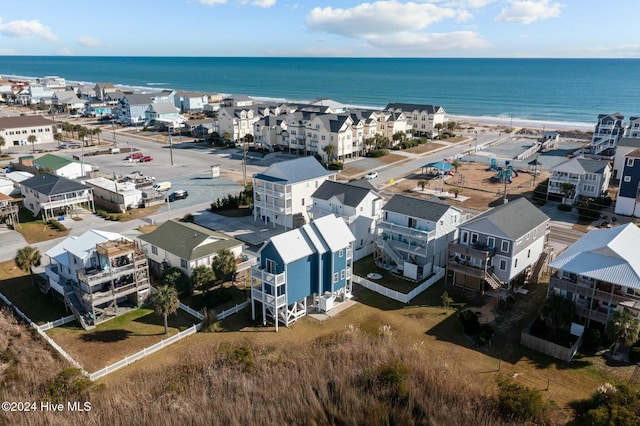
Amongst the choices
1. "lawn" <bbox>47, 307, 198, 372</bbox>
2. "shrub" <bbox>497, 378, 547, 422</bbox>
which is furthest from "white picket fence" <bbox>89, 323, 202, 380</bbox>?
"shrub" <bbox>497, 378, 547, 422</bbox>

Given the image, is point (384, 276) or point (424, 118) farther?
point (424, 118)

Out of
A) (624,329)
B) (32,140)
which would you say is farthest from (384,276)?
(32,140)

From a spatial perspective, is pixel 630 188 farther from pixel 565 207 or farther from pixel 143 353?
pixel 143 353

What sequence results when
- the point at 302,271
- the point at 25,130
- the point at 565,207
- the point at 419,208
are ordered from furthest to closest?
the point at 25,130, the point at 565,207, the point at 419,208, the point at 302,271

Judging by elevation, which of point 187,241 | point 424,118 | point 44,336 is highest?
point 424,118

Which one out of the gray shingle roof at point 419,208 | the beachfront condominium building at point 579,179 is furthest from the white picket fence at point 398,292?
the beachfront condominium building at point 579,179

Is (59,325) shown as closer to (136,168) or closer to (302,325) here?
(302,325)

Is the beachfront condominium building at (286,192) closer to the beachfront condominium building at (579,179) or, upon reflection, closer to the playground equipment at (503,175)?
the playground equipment at (503,175)
